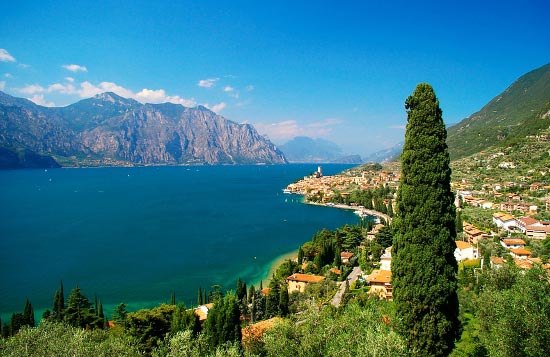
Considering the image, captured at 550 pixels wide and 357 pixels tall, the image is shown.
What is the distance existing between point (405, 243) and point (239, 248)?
38.3 m

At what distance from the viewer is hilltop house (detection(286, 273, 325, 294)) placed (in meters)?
30.5

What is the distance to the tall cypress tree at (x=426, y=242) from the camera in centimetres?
1048

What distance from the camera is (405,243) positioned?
1098 centimetres

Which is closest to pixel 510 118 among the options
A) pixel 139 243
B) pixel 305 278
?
pixel 305 278

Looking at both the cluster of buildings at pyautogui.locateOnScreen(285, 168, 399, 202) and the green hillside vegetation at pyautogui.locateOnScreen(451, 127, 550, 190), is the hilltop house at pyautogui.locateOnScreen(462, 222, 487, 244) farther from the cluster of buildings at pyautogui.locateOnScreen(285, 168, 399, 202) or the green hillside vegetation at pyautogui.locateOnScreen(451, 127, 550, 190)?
the cluster of buildings at pyautogui.locateOnScreen(285, 168, 399, 202)

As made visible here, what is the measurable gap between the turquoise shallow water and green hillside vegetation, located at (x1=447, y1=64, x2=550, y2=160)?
59876 mm

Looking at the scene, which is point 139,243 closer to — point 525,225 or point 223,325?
point 223,325

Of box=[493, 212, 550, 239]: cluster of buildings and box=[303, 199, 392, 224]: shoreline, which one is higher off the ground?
box=[493, 212, 550, 239]: cluster of buildings

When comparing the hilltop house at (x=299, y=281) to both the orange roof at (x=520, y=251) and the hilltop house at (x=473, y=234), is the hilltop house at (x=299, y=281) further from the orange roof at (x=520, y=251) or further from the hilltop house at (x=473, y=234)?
the hilltop house at (x=473, y=234)

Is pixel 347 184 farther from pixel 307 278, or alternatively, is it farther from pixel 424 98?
pixel 424 98

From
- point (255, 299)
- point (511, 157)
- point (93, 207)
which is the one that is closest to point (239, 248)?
point (255, 299)

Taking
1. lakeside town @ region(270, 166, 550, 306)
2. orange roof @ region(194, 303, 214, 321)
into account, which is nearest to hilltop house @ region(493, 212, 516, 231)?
lakeside town @ region(270, 166, 550, 306)

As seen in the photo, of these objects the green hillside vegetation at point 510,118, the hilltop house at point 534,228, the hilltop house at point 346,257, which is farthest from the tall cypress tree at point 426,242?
the green hillside vegetation at point 510,118

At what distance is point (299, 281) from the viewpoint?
30.8 metres
